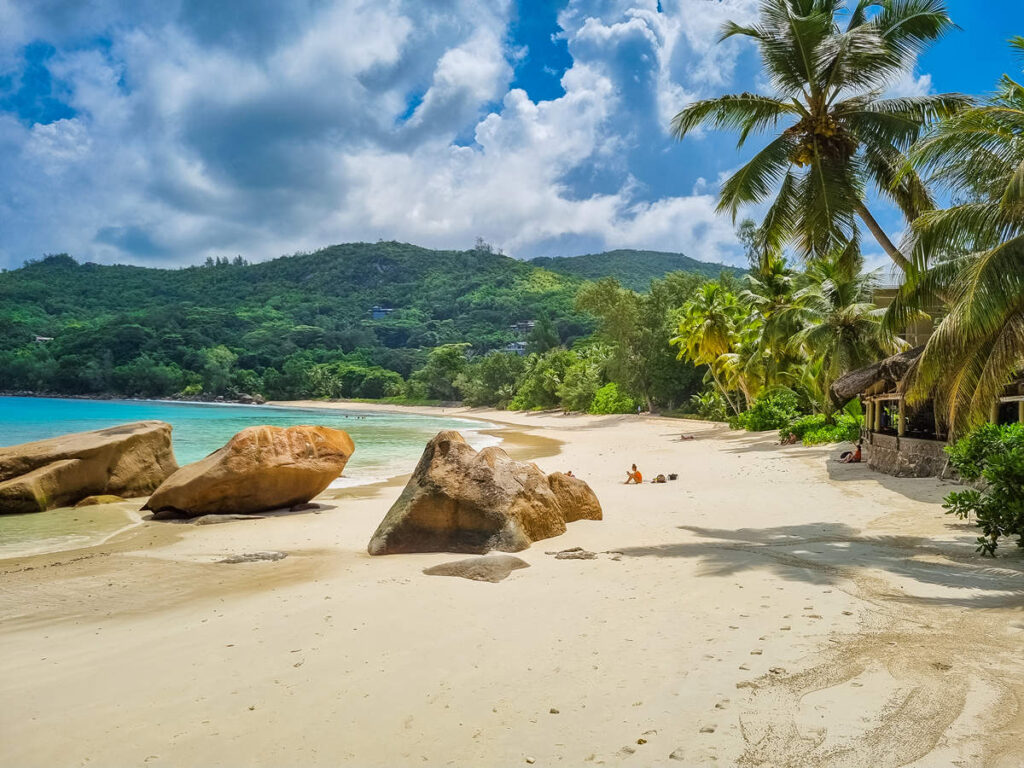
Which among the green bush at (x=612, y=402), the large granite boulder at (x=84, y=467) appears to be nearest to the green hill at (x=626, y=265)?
the green bush at (x=612, y=402)

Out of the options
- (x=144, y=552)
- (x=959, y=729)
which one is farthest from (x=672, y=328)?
(x=959, y=729)

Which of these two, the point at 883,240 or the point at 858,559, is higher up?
the point at 883,240

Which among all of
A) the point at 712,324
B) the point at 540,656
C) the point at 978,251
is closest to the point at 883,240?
the point at 978,251

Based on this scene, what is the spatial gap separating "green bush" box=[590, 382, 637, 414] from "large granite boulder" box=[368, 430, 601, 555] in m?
41.9

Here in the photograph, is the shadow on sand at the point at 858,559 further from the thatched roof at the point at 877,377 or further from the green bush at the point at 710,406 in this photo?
the green bush at the point at 710,406

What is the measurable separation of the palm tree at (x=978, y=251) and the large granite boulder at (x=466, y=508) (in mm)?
5707

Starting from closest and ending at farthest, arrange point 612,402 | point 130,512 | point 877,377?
point 130,512 → point 877,377 → point 612,402

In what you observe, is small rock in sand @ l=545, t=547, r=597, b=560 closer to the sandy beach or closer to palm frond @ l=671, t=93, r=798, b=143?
the sandy beach

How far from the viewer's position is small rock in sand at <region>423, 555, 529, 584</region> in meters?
6.70

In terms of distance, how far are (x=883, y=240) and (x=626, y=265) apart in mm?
157222

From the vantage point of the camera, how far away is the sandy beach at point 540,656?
10.8ft

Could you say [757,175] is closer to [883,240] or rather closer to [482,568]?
[883,240]

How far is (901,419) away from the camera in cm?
1469

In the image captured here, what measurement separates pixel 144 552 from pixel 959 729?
9336 millimetres
